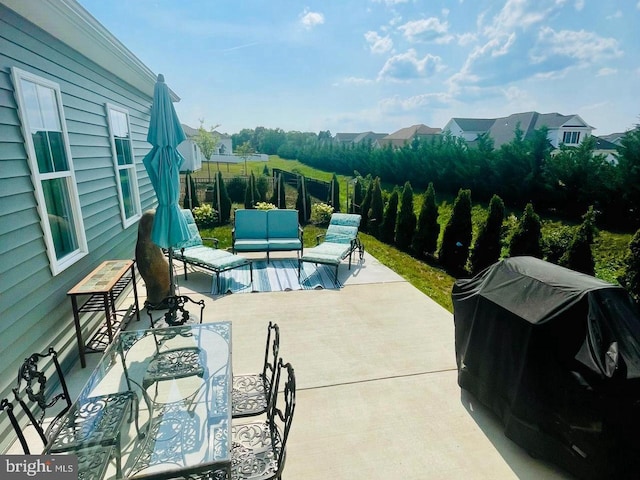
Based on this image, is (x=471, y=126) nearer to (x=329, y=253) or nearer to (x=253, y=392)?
(x=329, y=253)

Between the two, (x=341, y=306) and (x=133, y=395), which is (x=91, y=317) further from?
(x=341, y=306)

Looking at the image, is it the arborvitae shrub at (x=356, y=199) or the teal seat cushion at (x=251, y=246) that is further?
the arborvitae shrub at (x=356, y=199)

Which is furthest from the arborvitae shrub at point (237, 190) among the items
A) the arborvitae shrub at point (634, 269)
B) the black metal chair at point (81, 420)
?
the arborvitae shrub at point (634, 269)

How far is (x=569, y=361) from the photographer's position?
2.21 metres

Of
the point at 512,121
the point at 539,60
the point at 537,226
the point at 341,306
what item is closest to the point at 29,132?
the point at 341,306

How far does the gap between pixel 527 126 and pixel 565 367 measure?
34.9 m

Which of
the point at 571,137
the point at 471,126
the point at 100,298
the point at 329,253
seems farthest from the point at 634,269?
the point at 471,126

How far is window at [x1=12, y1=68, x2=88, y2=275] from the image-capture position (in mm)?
3070

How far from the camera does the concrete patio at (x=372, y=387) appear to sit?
8.07 ft

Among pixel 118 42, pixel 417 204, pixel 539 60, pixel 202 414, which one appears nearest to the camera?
pixel 202 414

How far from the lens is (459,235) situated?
740 centimetres

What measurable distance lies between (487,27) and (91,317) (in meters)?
8.88

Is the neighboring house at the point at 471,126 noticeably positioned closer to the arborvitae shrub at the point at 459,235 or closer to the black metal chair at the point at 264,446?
the arborvitae shrub at the point at 459,235

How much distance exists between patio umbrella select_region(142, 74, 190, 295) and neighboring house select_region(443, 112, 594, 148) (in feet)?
79.6
